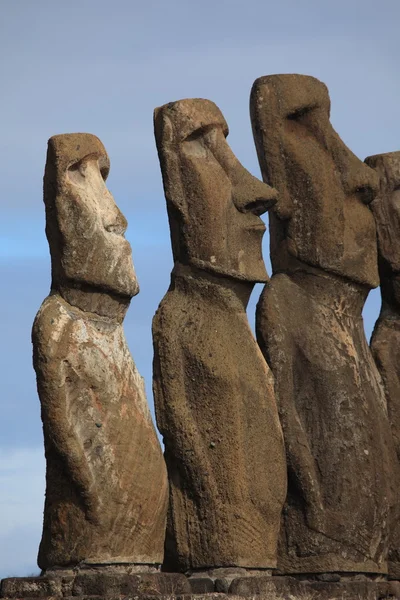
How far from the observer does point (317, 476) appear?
13.3 meters

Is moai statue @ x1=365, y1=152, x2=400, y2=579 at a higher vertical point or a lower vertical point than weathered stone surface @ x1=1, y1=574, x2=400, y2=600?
higher

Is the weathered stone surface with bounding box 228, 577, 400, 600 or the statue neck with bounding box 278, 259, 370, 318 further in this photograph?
the statue neck with bounding box 278, 259, 370, 318

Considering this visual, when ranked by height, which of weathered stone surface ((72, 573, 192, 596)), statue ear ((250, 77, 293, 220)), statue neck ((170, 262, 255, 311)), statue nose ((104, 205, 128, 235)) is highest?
statue ear ((250, 77, 293, 220))

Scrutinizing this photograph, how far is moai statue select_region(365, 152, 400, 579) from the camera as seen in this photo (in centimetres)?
1438

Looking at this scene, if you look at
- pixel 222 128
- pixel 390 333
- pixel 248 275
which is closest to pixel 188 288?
pixel 248 275

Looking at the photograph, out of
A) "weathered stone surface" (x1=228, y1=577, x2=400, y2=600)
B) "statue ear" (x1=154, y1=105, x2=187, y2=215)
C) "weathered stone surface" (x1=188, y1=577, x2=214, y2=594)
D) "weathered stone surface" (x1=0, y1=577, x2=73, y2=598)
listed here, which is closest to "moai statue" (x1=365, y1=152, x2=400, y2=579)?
"weathered stone surface" (x1=228, y1=577, x2=400, y2=600)

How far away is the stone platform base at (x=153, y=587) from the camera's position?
36.2 feet

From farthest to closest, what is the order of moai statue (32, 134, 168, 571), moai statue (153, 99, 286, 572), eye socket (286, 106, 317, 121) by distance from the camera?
1. eye socket (286, 106, 317, 121)
2. moai statue (153, 99, 286, 572)
3. moai statue (32, 134, 168, 571)

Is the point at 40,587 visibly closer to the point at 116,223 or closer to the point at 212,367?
the point at 212,367

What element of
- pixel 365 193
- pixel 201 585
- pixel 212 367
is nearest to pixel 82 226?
pixel 212 367

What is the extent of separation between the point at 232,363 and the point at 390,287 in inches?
107

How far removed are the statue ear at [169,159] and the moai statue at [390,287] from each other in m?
2.35

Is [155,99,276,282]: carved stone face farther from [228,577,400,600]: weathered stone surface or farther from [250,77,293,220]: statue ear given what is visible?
[228,577,400,600]: weathered stone surface

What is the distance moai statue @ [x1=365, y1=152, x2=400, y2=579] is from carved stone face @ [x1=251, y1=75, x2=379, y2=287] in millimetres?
552
